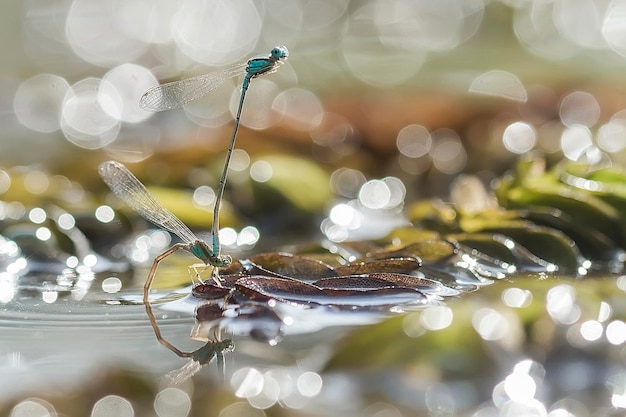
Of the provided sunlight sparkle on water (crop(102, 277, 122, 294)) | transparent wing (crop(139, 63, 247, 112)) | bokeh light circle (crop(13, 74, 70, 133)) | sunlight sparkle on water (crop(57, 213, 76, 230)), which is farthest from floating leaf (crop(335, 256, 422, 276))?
bokeh light circle (crop(13, 74, 70, 133))

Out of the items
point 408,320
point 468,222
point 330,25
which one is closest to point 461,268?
point 468,222

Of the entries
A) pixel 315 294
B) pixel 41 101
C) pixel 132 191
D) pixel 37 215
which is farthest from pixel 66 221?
pixel 41 101

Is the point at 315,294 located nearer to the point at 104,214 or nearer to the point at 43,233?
the point at 43,233

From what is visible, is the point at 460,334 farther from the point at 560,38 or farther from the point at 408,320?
the point at 560,38

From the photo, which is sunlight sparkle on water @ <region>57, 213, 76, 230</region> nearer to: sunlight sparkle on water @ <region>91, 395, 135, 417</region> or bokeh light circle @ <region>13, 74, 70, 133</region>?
sunlight sparkle on water @ <region>91, 395, 135, 417</region>

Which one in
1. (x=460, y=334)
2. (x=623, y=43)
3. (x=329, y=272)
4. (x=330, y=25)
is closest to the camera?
(x=460, y=334)
